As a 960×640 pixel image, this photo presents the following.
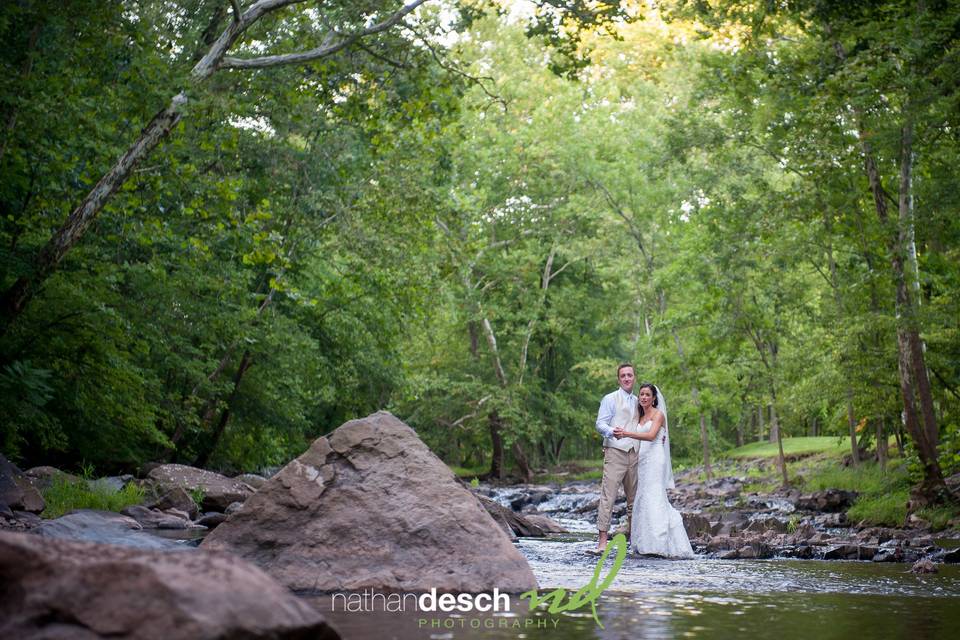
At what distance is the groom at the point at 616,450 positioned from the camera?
11703 millimetres

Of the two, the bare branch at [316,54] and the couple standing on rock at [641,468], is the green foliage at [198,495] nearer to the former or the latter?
the bare branch at [316,54]

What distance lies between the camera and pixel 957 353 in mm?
19781

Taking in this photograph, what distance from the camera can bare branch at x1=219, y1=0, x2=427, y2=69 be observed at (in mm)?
14672

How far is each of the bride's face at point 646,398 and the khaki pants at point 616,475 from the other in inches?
24.9

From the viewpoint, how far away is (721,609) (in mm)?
6996

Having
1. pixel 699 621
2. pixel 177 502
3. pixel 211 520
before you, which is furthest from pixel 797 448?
pixel 699 621

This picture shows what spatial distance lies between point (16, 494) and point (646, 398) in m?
8.00

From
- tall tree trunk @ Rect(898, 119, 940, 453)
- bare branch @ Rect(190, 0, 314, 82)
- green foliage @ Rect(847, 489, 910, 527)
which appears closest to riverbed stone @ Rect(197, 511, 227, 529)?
bare branch @ Rect(190, 0, 314, 82)

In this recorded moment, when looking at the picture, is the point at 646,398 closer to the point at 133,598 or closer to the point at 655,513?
the point at 655,513

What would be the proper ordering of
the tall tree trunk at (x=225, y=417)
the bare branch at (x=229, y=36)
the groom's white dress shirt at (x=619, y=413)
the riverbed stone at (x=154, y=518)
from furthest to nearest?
the tall tree trunk at (x=225, y=417)
the riverbed stone at (x=154, y=518)
the bare branch at (x=229, y=36)
the groom's white dress shirt at (x=619, y=413)

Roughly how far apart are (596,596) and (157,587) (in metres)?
4.49

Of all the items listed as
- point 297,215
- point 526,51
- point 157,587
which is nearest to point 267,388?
point 297,215

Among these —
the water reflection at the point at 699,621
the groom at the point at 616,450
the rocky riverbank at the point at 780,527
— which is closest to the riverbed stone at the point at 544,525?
the rocky riverbank at the point at 780,527

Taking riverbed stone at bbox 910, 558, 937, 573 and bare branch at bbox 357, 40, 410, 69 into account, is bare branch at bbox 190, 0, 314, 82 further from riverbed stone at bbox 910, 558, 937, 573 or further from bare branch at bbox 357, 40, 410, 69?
riverbed stone at bbox 910, 558, 937, 573
